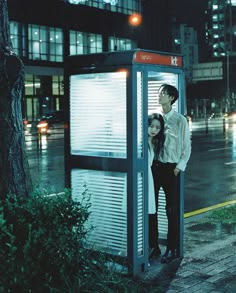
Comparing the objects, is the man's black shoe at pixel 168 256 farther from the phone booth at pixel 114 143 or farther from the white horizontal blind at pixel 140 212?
the white horizontal blind at pixel 140 212

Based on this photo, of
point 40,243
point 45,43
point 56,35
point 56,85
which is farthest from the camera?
point 56,85

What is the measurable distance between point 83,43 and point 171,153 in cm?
Answer: 5620

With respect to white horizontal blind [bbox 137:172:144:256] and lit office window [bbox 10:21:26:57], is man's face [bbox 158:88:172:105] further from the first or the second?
lit office window [bbox 10:21:26:57]

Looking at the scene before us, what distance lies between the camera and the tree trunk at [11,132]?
Answer: 15.5 ft

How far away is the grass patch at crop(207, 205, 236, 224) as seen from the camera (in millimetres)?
8203

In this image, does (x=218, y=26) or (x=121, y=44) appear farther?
(x=218, y=26)

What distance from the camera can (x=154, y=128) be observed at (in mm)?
5863

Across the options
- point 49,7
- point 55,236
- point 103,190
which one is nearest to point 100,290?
point 55,236

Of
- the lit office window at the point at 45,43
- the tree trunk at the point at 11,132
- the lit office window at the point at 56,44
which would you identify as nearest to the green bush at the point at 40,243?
the tree trunk at the point at 11,132

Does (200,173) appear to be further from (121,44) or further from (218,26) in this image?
(218,26)

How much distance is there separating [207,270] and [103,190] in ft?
4.41

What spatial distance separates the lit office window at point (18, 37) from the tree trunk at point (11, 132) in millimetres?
50208

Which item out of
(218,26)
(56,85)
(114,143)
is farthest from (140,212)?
(218,26)

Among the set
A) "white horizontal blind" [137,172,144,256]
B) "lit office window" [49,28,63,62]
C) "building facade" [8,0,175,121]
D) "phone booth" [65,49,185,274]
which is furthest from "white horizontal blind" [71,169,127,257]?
"lit office window" [49,28,63,62]
